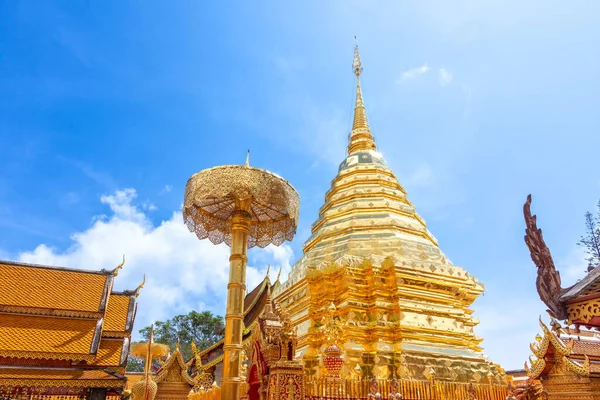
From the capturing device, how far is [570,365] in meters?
9.91

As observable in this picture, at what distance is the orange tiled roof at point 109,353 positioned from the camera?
49.2 ft

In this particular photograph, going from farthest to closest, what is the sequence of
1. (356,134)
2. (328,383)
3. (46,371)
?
(356,134) → (46,371) → (328,383)

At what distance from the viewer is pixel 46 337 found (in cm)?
1436

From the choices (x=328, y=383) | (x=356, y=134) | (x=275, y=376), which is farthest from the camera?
(x=356, y=134)

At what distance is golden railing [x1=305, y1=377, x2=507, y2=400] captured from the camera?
737 cm

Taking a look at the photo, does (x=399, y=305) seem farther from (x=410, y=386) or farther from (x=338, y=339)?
(x=410, y=386)

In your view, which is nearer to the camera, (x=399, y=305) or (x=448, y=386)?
(x=448, y=386)

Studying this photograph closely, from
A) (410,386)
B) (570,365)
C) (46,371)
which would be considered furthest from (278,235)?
(46,371)

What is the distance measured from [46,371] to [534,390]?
12884 mm

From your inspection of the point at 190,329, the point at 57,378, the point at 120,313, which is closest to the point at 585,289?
the point at 57,378


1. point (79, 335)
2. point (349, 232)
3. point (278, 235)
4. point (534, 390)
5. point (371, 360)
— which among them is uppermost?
point (349, 232)

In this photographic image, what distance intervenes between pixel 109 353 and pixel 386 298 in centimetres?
950

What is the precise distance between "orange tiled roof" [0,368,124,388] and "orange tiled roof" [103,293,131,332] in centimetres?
256

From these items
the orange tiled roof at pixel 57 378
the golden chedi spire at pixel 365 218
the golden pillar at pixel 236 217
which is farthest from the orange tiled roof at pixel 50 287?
the golden pillar at pixel 236 217
